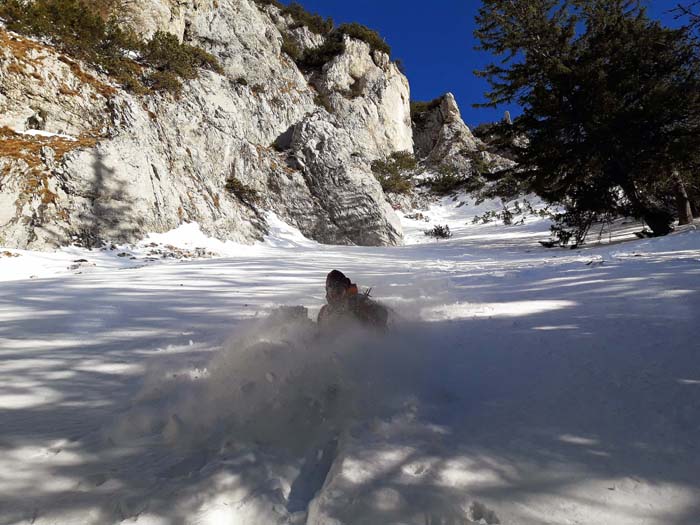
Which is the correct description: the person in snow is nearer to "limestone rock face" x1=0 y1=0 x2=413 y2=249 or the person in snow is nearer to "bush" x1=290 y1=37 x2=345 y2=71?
"limestone rock face" x1=0 y1=0 x2=413 y2=249

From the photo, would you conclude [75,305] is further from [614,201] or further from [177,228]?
[614,201]

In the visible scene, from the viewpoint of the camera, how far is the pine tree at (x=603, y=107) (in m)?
9.26

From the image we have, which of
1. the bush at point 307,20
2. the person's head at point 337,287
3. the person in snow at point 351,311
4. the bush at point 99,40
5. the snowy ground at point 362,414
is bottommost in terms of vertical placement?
the snowy ground at point 362,414

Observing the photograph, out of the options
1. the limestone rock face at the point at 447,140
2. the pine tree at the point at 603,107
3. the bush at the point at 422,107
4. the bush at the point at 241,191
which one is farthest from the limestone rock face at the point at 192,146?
the bush at the point at 422,107

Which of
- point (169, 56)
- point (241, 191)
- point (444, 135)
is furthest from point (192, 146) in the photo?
point (444, 135)

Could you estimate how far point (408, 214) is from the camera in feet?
93.6

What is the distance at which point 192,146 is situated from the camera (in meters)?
16.6

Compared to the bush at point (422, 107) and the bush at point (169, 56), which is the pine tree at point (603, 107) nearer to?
the bush at point (169, 56)

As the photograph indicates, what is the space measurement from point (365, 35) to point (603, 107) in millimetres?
31645

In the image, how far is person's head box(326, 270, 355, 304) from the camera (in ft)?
11.6

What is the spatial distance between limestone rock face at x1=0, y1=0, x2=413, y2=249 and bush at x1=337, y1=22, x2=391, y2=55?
5.81ft

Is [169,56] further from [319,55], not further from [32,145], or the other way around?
[319,55]

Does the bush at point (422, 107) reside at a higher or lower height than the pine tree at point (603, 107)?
higher

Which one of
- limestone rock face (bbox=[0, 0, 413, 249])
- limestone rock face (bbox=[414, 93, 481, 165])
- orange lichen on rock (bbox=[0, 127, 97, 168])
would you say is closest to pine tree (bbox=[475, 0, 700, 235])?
limestone rock face (bbox=[0, 0, 413, 249])
